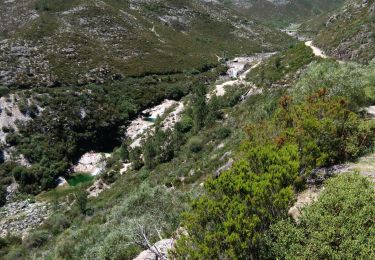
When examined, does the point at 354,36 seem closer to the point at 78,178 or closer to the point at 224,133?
the point at 224,133

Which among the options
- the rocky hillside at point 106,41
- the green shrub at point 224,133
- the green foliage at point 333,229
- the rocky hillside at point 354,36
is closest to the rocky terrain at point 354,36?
the rocky hillside at point 354,36

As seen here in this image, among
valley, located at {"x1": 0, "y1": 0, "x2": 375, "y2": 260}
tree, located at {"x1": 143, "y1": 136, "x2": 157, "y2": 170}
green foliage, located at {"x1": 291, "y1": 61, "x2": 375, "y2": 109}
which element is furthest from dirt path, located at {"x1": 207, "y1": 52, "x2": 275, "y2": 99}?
green foliage, located at {"x1": 291, "y1": 61, "x2": 375, "y2": 109}

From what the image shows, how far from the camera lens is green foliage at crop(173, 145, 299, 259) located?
496 inches

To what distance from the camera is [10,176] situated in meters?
63.7

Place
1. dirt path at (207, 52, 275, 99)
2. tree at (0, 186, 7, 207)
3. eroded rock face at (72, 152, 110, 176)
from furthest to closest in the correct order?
1. dirt path at (207, 52, 275, 99)
2. eroded rock face at (72, 152, 110, 176)
3. tree at (0, 186, 7, 207)

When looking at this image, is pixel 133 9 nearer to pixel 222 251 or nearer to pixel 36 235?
pixel 36 235

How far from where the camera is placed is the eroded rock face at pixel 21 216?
50016 millimetres

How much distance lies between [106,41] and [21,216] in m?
71.8

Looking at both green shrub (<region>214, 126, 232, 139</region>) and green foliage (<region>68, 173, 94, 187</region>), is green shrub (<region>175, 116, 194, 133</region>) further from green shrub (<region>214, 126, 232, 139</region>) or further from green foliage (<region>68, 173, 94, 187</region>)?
green foliage (<region>68, 173, 94, 187</region>)

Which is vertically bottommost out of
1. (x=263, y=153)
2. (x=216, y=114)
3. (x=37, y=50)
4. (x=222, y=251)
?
(x=37, y=50)

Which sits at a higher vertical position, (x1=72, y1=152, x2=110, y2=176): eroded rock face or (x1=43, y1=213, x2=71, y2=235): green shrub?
(x1=43, y1=213, x2=71, y2=235): green shrub

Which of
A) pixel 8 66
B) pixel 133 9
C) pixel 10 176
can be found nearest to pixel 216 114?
pixel 10 176

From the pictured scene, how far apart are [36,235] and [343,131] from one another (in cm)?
3842

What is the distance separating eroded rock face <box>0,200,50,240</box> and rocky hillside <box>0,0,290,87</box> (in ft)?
123
